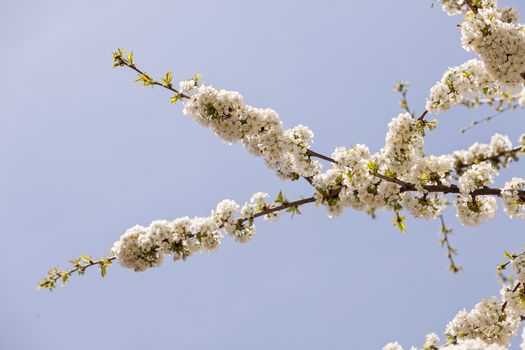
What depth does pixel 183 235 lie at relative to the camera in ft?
25.7

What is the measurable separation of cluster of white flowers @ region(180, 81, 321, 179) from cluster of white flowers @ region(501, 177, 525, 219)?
313cm

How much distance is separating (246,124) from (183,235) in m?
2.18

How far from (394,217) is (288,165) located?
2.05 metres

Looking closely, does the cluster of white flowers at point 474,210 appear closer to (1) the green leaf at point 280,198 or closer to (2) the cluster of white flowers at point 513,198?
(2) the cluster of white flowers at point 513,198

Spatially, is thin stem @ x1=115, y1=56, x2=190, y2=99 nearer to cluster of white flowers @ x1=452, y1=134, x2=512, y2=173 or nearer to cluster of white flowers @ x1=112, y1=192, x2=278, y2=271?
cluster of white flowers @ x1=112, y1=192, x2=278, y2=271

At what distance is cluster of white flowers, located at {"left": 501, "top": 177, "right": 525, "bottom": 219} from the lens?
24.0 ft

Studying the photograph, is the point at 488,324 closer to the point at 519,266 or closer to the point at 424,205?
the point at 519,266

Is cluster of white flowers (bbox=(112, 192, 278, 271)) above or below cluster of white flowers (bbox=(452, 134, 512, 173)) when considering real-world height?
above

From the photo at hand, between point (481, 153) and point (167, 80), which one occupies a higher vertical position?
point (167, 80)

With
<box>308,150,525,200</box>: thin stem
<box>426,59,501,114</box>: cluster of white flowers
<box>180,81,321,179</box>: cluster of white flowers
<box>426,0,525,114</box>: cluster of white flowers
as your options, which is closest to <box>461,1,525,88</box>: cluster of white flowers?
<box>426,0,525,114</box>: cluster of white flowers

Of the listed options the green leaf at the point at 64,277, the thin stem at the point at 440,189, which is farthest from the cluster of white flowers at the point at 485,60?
the green leaf at the point at 64,277

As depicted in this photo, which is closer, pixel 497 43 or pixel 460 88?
pixel 497 43

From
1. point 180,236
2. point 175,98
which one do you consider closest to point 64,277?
point 180,236

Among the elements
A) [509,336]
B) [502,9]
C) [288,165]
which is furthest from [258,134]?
[509,336]
